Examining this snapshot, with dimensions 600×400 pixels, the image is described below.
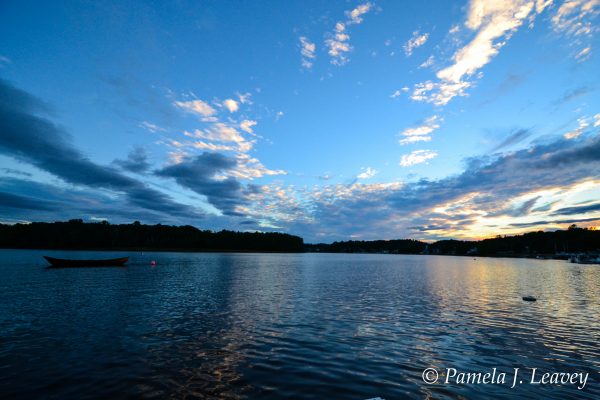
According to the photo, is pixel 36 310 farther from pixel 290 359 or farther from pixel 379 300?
pixel 379 300

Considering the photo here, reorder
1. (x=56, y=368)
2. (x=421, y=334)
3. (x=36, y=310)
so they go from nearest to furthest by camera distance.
→ 1. (x=56, y=368)
2. (x=421, y=334)
3. (x=36, y=310)

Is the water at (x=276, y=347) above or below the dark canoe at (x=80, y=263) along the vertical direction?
A: below

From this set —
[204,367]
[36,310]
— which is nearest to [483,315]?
[204,367]

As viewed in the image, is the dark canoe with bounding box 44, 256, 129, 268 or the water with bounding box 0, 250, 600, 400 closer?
the water with bounding box 0, 250, 600, 400

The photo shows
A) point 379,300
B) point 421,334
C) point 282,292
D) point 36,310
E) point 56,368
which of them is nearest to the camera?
point 56,368

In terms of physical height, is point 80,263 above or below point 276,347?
above

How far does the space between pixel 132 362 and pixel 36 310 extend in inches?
792

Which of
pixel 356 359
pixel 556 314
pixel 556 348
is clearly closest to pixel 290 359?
pixel 356 359

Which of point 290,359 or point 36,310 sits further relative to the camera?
point 36,310

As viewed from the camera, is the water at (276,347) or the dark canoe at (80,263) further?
the dark canoe at (80,263)

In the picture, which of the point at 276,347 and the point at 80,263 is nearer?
the point at 276,347

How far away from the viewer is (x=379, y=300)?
37.8 meters

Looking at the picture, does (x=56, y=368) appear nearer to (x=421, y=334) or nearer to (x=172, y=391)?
(x=172, y=391)

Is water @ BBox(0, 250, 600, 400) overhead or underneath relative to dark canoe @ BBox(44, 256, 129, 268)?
underneath
